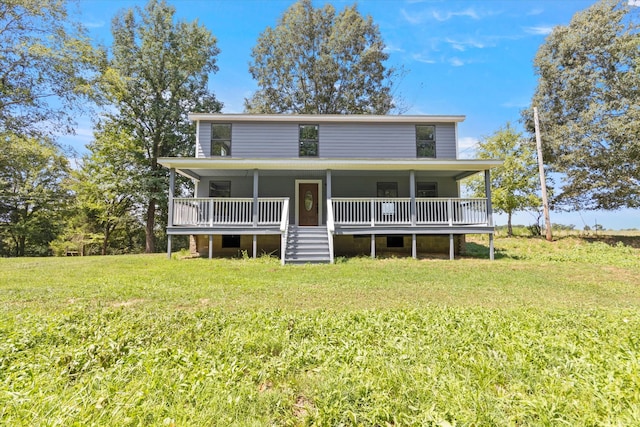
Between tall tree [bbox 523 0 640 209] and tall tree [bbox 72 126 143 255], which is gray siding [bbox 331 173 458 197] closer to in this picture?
tall tree [bbox 523 0 640 209]

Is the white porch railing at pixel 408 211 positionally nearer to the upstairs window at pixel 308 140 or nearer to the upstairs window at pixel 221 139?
the upstairs window at pixel 308 140

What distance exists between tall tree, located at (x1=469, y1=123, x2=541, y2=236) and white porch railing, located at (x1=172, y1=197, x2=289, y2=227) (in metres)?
14.9

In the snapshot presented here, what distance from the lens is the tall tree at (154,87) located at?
17.5 meters

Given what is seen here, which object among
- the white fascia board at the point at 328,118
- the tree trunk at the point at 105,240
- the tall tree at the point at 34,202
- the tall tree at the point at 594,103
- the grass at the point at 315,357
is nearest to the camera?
the grass at the point at 315,357

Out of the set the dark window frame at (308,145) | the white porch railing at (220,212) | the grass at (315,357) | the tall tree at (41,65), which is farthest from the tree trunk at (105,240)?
the grass at (315,357)

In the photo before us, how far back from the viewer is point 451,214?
10.9 metres

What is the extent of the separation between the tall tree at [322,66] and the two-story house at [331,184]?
10.4 m

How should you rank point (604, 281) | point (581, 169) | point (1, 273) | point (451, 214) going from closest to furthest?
point (604, 281)
point (1, 273)
point (451, 214)
point (581, 169)

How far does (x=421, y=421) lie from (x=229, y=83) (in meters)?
22.4

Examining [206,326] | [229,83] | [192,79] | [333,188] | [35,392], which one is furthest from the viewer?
[229,83]

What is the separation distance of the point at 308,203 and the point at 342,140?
3122 mm

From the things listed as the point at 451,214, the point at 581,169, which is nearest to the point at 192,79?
the point at 451,214

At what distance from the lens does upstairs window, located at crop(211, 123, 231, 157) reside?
12.9 metres

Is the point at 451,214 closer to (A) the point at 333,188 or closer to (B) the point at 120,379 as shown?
(A) the point at 333,188
